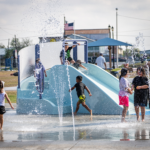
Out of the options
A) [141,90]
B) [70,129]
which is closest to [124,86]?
[141,90]

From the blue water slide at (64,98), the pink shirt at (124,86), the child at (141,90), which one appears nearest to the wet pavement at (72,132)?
the child at (141,90)

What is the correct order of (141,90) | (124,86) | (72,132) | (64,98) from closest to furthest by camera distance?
(72,132) → (124,86) → (141,90) → (64,98)

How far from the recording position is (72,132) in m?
7.05

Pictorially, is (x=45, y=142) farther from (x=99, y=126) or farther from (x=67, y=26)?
(x=67, y=26)

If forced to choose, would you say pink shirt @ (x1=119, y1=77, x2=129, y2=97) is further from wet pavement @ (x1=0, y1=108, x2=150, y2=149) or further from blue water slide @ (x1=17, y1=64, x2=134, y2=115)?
blue water slide @ (x1=17, y1=64, x2=134, y2=115)

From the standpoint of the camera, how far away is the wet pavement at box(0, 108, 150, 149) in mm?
5820

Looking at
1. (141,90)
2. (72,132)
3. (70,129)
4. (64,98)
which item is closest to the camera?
(72,132)

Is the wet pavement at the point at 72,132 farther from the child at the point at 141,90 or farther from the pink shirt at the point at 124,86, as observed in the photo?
the pink shirt at the point at 124,86

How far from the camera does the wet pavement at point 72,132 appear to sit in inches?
229

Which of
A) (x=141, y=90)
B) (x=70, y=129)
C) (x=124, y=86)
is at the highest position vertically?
(x=124, y=86)

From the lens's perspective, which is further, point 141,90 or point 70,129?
point 141,90

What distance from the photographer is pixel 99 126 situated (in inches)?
307

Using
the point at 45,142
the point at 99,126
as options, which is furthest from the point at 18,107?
the point at 45,142

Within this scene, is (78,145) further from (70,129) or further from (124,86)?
(124,86)
